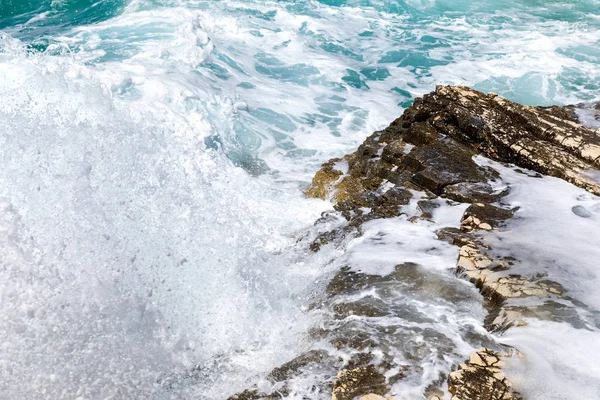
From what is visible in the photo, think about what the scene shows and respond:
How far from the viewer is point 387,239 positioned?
18.7ft

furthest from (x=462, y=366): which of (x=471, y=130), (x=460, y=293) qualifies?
(x=471, y=130)

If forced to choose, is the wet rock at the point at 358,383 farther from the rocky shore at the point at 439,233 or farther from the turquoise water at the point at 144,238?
the turquoise water at the point at 144,238

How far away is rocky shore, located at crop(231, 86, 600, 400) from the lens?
3.50 metres

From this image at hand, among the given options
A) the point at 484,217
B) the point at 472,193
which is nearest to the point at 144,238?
the point at 484,217

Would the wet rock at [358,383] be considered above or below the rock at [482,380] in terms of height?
below

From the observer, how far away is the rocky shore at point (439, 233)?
350 cm

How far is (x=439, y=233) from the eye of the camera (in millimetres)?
5617

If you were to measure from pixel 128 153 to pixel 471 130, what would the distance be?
5.65 metres

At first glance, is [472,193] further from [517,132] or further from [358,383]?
[358,383]

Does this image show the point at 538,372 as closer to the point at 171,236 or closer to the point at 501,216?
the point at 501,216

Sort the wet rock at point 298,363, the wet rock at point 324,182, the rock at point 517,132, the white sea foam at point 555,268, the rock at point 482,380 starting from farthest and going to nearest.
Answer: the wet rock at point 324,182 → the rock at point 517,132 → the wet rock at point 298,363 → the white sea foam at point 555,268 → the rock at point 482,380

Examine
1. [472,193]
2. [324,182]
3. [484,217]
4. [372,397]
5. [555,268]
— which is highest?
[372,397]

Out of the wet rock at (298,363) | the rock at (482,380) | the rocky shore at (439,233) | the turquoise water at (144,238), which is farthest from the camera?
the turquoise water at (144,238)

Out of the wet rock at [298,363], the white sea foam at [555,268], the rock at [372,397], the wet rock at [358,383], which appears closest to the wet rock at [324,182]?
the white sea foam at [555,268]
